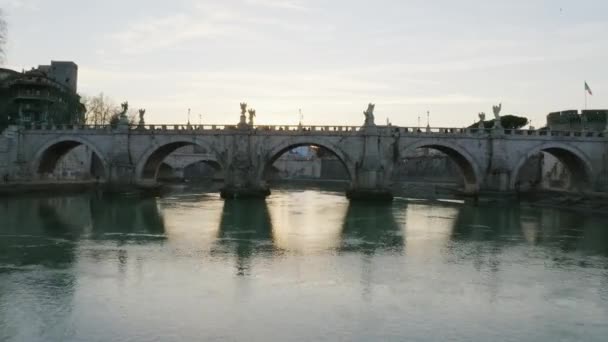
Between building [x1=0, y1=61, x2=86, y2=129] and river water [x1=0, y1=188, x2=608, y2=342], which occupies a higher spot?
building [x1=0, y1=61, x2=86, y2=129]

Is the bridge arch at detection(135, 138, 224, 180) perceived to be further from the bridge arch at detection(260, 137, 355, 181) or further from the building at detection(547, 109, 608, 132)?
the building at detection(547, 109, 608, 132)

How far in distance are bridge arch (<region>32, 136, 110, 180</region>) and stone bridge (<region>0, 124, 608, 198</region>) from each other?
356 millimetres

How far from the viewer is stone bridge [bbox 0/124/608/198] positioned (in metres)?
43.0

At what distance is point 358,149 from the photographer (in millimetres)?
43344

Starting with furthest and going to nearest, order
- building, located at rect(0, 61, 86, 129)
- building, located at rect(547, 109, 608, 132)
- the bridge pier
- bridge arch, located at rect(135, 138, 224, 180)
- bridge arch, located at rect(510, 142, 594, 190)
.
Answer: building, located at rect(0, 61, 86, 129) → building, located at rect(547, 109, 608, 132) → bridge arch, located at rect(135, 138, 224, 180) → bridge arch, located at rect(510, 142, 594, 190) → the bridge pier

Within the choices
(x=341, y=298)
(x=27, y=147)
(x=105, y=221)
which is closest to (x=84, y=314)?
(x=341, y=298)

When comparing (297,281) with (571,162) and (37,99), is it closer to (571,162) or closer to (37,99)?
(571,162)

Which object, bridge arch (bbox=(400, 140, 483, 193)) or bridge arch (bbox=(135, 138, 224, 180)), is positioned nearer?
bridge arch (bbox=(400, 140, 483, 193))

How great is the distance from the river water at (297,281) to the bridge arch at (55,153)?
19645 millimetres

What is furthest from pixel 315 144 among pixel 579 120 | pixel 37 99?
pixel 37 99

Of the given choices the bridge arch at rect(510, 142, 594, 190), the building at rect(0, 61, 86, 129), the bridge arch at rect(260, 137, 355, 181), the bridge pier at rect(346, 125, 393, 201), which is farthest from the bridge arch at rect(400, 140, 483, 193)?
the building at rect(0, 61, 86, 129)

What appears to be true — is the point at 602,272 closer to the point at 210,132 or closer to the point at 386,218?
the point at 386,218

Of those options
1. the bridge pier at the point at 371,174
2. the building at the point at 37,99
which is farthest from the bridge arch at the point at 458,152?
the building at the point at 37,99

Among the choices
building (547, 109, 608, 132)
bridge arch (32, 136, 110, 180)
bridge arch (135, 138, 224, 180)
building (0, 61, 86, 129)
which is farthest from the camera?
building (0, 61, 86, 129)
